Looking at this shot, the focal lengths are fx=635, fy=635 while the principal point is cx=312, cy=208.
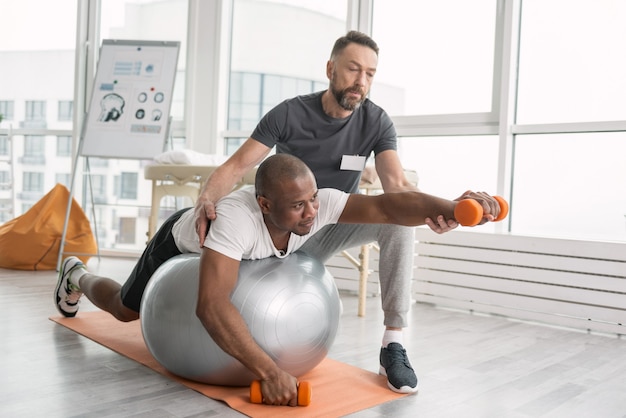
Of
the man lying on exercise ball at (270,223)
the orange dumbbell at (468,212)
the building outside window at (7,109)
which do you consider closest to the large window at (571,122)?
the man lying on exercise ball at (270,223)

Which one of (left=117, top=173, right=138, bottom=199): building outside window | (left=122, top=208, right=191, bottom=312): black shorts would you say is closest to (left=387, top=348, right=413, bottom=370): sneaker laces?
(left=122, top=208, right=191, bottom=312): black shorts

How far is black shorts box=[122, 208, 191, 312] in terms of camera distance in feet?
7.01

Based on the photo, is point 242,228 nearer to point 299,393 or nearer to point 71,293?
point 299,393

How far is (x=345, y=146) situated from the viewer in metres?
2.28

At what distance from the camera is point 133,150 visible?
4.33 m

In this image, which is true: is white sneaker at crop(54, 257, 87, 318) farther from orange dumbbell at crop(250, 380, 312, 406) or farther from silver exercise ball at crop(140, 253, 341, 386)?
orange dumbbell at crop(250, 380, 312, 406)

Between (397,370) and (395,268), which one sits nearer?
(397,370)

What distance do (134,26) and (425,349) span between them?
4.00m

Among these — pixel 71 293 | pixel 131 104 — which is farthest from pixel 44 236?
pixel 71 293

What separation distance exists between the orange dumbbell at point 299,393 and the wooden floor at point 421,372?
86 millimetres

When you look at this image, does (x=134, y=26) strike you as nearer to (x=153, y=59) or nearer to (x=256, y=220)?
(x=153, y=59)

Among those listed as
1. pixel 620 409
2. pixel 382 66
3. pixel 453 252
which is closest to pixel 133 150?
pixel 382 66

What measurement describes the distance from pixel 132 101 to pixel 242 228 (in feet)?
9.90

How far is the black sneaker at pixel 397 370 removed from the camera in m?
1.91
